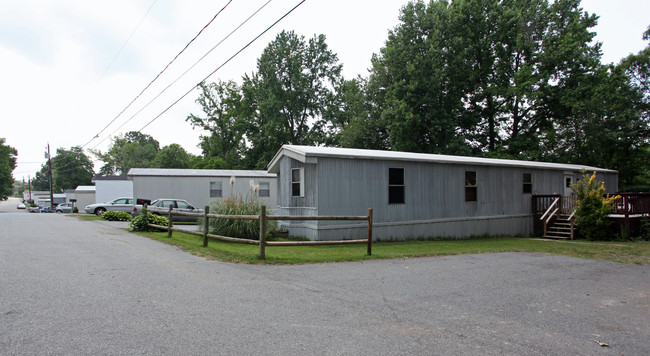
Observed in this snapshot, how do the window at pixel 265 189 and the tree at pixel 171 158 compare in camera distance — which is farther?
the tree at pixel 171 158

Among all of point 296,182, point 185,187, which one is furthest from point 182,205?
point 296,182

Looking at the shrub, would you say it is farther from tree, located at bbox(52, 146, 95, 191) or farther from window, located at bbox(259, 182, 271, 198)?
tree, located at bbox(52, 146, 95, 191)

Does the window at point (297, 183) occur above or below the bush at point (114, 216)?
above

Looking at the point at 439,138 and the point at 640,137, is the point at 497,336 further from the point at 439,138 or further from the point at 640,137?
the point at 640,137

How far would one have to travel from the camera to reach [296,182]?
1441 cm

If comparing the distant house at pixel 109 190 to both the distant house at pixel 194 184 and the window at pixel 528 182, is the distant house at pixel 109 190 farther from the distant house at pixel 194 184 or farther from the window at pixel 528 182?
the window at pixel 528 182

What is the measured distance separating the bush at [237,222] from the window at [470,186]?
8.69 metres

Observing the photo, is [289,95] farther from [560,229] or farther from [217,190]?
[560,229]

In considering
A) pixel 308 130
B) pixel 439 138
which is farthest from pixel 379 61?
pixel 308 130

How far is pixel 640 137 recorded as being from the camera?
26.4 metres

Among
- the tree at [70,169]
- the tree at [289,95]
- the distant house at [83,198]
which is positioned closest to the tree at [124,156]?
the tree at [70,169]

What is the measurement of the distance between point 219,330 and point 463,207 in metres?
14.4

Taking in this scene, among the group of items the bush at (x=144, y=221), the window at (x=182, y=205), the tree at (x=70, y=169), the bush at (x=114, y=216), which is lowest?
the bush at (x=114, y=216)

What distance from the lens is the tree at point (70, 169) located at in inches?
3462
